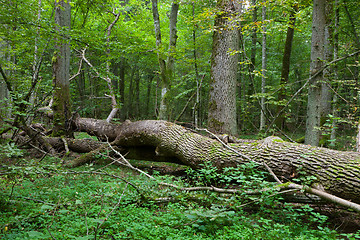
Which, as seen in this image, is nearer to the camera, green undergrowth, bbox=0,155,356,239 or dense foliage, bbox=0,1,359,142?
green undergrowth, bbox=0,155,356,239

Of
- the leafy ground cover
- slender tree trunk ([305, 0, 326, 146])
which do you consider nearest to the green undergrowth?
the leafy ground cover

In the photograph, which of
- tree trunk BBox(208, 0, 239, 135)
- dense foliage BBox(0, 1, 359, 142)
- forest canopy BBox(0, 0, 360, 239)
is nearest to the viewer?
forest canopy BBox(0, 0, 360, 239)

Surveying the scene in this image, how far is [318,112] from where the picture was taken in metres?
5.62

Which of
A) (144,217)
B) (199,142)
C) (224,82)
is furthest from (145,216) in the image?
(224,82)

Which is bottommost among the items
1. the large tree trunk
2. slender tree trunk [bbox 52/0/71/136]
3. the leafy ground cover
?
the leafy ground cover

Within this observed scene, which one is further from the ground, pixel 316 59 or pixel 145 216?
pixel 316 59

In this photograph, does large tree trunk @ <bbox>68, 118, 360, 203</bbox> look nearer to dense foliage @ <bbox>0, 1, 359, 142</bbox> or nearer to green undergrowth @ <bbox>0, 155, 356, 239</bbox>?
green undergrowth @ <bbox>0, 155, 356, 239</bbox>

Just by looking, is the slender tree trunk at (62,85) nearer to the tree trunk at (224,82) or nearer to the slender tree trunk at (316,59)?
the tree trunk at (224,82)

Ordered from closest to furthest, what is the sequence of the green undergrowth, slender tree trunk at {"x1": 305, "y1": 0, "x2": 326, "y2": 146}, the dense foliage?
the green undergrowth < the dense foliage < slender tree trunk at {"x1": 305, "y1": 0, "x2": 326, "y2": 146}

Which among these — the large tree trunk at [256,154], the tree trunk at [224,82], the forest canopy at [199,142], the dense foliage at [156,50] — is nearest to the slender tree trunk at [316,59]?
the forest canopy at [199,142]

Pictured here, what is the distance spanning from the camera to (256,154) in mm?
3992

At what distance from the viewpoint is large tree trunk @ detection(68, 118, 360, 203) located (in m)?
3.19

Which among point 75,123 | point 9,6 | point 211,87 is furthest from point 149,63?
point 9,6

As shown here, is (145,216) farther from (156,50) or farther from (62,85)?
(156,50)
